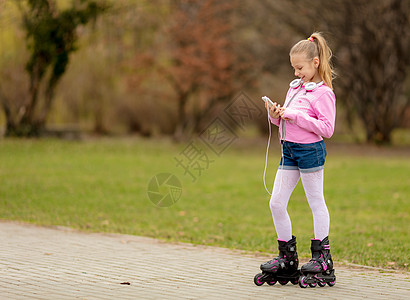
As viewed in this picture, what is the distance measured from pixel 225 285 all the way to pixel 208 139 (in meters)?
23.4

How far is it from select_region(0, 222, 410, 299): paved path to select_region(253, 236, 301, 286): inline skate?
6cm

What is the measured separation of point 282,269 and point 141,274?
1.27 m

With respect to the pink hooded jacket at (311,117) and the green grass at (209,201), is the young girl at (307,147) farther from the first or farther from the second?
the green grass at (209,201)

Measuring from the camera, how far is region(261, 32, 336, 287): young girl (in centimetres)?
548

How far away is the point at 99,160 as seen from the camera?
20359mm

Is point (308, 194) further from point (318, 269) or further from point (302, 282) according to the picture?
point (302, 282)

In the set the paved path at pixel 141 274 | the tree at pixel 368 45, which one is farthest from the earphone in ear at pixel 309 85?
the tree at pixel 368 45

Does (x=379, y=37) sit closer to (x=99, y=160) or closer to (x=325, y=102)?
(x=99, y=160)

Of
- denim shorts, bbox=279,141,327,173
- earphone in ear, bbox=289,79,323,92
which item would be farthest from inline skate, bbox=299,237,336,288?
earphone in ear, bbox=289,79,323,92

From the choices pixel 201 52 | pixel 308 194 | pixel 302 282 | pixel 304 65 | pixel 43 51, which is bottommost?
pixel 43 51

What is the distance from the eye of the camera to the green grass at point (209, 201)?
8719 mm

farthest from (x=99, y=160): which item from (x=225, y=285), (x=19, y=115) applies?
(x=225, y=285)

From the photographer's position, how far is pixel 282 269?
560 cm

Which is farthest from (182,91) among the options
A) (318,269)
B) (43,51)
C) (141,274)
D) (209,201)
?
(318,269)
